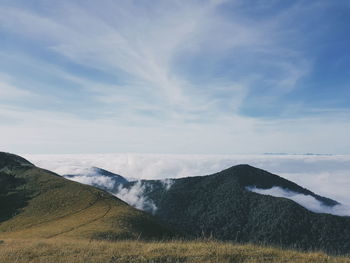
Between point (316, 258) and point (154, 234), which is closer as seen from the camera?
point (316, 258)

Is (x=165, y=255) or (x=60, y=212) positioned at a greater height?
(x=60, y=212)

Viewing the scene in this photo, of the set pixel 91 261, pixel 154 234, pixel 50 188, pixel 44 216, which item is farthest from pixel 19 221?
pixel 91 261

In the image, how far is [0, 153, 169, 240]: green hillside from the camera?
169ft

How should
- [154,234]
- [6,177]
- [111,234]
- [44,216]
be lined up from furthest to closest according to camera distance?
[6,177] → [44,216] → [154,234] → [111,234]

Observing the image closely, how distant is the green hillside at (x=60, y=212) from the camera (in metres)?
51.6

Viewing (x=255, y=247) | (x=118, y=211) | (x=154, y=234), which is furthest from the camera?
(x=118, y=211)

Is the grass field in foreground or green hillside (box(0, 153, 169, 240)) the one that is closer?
the grass field in foreground

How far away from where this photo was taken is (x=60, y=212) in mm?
82938

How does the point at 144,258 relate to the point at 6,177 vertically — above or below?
below

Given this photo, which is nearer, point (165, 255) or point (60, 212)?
point (165, 255)

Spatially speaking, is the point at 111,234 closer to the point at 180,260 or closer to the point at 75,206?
the point at 180,260

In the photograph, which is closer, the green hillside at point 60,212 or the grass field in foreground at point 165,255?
the grass field in foreground at point 165,255

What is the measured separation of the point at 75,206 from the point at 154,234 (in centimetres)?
3158

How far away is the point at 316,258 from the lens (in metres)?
14.7
